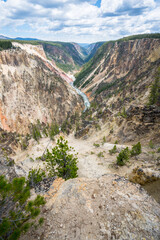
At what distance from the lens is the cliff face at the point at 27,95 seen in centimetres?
4694

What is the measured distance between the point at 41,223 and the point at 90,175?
352 inches

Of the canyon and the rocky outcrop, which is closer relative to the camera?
the rocky outcrop

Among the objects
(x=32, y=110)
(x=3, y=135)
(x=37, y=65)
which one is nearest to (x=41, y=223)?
(x=3, y=135)

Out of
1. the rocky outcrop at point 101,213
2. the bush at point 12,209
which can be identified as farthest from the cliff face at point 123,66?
the bush at point 12,209

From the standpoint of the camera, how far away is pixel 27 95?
2121 inches

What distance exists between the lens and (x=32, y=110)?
176ft

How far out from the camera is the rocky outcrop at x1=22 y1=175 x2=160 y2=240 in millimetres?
5594

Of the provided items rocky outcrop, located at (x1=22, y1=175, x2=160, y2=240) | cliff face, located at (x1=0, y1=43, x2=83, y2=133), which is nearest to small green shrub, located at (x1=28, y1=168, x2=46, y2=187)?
rocky outcrop, located at (x1=22, y1=175, x2=160, y2=240)

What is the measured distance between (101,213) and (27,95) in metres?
55.1

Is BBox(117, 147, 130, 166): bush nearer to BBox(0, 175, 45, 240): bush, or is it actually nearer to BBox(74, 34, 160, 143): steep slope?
BBox(74, 34, 160, 143): steep slope

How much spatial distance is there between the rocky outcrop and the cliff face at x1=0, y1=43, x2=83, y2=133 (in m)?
43.6

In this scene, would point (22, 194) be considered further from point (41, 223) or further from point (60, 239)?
point (60, 239)

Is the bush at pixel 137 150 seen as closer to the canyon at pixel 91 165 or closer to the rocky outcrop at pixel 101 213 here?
the canyon at pixel 91 165

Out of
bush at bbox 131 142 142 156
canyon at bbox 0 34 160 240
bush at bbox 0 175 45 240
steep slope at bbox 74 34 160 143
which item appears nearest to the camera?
bush at bbox 0 175 45 240
